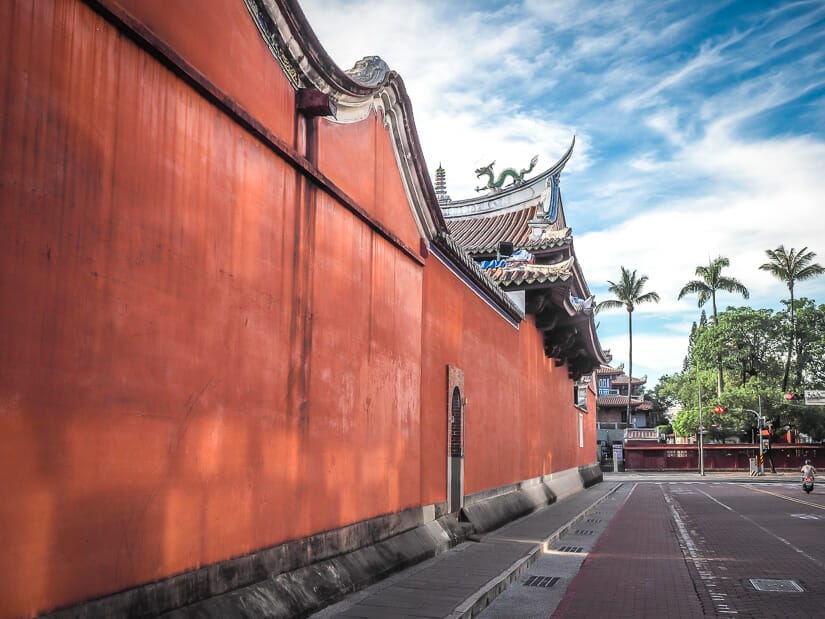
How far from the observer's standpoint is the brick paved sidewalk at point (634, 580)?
766 cm

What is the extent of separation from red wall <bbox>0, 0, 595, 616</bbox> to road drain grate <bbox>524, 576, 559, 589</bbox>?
2111 mm

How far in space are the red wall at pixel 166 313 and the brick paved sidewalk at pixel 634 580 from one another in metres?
2.61

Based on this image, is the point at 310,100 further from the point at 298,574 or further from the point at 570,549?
the point at 570,549

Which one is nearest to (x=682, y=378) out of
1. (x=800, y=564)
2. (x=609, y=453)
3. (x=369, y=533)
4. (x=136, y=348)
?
(x=609, y=453)

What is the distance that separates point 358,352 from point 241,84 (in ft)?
10.7

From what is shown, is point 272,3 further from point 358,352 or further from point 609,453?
point 609,453

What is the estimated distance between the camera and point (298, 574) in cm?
655

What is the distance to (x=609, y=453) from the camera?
205 feet

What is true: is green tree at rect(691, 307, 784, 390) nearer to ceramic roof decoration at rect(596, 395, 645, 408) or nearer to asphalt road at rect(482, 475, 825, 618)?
ceramic roof decoration at rect(596, 395, 645, 408)

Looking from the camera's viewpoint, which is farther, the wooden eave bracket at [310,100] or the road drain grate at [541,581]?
the road drain grate at [541,581]

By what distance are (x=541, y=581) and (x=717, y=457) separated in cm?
4713

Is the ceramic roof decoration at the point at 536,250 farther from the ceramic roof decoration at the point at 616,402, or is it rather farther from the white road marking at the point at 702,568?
the ceramic roof decoration at the point at 616,402

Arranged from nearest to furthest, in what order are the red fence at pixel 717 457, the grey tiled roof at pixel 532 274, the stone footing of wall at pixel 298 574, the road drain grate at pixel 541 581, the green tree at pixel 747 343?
the stone footing of wall at pixel 298 574, the road drain grate at pixel 541 581, the grey tiled roof at pixel 532 274, the red fence at pixel 717 457, the green tree at pixel 747 343

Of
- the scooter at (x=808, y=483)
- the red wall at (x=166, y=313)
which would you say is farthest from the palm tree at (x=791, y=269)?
the red wall at (x=166, y=313)
